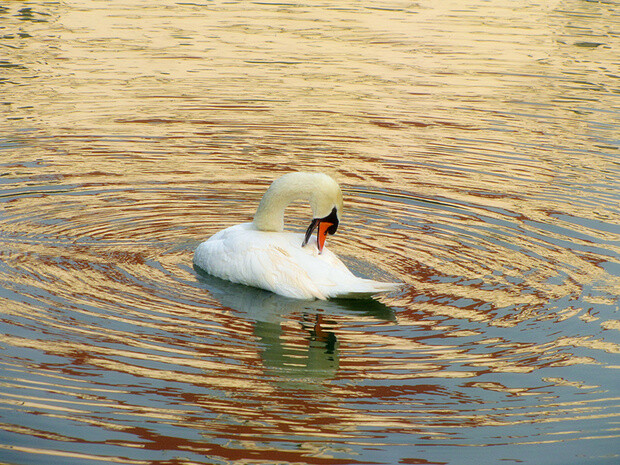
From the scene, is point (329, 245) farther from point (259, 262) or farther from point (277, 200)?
point (259, 262)

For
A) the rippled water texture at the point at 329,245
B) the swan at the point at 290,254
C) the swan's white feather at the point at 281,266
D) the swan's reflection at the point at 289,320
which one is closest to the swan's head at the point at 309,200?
the swan at the point at 290,254

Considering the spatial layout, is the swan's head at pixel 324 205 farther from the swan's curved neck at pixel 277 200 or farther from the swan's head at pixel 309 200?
the swan's curved neck at pixel 277 200

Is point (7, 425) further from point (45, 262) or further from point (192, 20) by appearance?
point (192, 20)

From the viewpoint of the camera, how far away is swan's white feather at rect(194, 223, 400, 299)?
795cm

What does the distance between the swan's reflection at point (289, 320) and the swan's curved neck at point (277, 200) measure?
2.19 feet

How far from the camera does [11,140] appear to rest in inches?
489

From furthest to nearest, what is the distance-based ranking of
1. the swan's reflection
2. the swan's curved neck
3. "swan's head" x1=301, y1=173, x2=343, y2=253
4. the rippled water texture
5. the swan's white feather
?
the swan's curved neck < "swan's head" x1=301, y1=173, x2=343, y2=253 < the swan's white feather < the swan's reflection < the rippled water texture

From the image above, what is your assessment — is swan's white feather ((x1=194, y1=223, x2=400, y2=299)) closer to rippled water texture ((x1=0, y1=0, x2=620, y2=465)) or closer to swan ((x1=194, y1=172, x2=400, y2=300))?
swan ((x1=194, y1=172, x2=400, y2=300))

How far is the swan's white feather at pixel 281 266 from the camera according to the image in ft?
26.1

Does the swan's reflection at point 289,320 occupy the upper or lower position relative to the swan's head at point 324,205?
lower

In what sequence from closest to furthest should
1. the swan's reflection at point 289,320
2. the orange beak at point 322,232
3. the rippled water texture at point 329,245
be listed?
1. the rippled water texture at point 329,245
2. the swan's reflection at point 289,320
3. the orange beak at point 322,232

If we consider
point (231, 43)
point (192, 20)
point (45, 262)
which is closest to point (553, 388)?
point (45, 262)

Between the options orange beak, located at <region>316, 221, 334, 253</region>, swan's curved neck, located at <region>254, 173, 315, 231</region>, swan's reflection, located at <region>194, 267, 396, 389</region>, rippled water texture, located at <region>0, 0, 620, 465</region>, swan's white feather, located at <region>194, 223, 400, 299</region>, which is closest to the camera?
rippled water texture, located at <region>0, 0, 620, 465</region>

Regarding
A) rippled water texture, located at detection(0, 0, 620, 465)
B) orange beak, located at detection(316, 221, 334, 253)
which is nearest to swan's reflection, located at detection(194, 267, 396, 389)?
rippled water texture, located at detection(0, 0, 620, 465)
